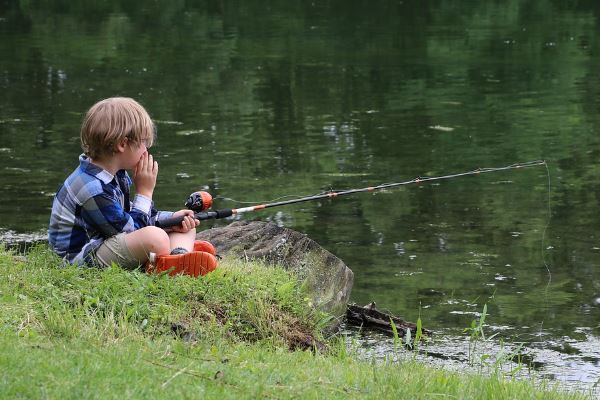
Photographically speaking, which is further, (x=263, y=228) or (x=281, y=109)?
(x=281, y=109)

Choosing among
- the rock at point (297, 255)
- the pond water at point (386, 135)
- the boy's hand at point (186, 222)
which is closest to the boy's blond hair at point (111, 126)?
the boy's hand at point (186, 222)

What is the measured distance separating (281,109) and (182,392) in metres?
12.5

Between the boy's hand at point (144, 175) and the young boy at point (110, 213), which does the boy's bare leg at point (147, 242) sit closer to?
the young boy at point (110, 213)

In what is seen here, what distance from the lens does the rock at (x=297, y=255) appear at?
7.05m

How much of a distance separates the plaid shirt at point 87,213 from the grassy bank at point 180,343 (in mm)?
143

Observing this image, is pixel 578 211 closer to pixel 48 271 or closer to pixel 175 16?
pixel 48 271

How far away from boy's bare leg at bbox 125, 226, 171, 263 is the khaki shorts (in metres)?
0.04

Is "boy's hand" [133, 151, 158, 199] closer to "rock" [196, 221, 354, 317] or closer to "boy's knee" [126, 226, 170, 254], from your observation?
"boy's knee" [126, 226, 170, 254]

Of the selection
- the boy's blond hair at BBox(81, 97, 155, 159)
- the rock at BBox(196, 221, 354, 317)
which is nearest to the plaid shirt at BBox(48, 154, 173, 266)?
the boy's blond hair at BBox(81, 97, 155, 159)

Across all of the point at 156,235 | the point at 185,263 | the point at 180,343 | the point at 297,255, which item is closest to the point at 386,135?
the point at 297,255

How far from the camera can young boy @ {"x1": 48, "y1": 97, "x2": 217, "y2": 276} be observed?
231 inches

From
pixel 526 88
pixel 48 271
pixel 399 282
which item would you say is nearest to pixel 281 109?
pixel 526 88

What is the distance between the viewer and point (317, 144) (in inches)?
544

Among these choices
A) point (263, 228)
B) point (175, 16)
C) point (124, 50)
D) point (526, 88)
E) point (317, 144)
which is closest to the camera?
point (263, 228)
